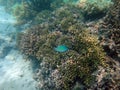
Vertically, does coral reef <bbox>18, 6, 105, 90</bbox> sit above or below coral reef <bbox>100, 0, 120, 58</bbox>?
below

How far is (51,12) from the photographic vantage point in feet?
35.0

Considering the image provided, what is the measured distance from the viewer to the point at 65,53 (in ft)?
20.2

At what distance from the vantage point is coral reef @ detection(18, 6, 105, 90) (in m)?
5.29

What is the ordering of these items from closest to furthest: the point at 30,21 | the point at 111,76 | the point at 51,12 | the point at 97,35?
1. the point at 111,76
2. the point at 97,35
3. the point at 51,12
4. the point at 30,21

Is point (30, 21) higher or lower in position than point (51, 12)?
lower

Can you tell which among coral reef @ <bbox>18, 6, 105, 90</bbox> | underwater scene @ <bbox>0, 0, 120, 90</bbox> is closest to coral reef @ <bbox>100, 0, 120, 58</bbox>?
underwater scene @ <bbox>0, 0, 120, 90</bbox>

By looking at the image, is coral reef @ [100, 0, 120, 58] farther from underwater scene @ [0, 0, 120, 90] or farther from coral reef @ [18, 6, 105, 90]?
coral reef @ [18, 6, 105, 90]

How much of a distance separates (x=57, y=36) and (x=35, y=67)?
5.64ft

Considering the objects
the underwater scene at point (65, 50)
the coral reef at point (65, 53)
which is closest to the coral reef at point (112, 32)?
the underwater scene at point (65, 50)

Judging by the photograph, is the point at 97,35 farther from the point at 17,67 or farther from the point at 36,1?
the point at 36,1

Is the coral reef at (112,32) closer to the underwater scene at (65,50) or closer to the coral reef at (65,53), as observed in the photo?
the underwater scene at (65,50)

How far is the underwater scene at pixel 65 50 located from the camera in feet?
Result: 16.9

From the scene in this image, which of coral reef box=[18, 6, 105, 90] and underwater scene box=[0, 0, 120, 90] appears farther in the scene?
coral reef box=[18, 6, 105, 90]

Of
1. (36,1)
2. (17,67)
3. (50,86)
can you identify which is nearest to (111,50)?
(50,86)
